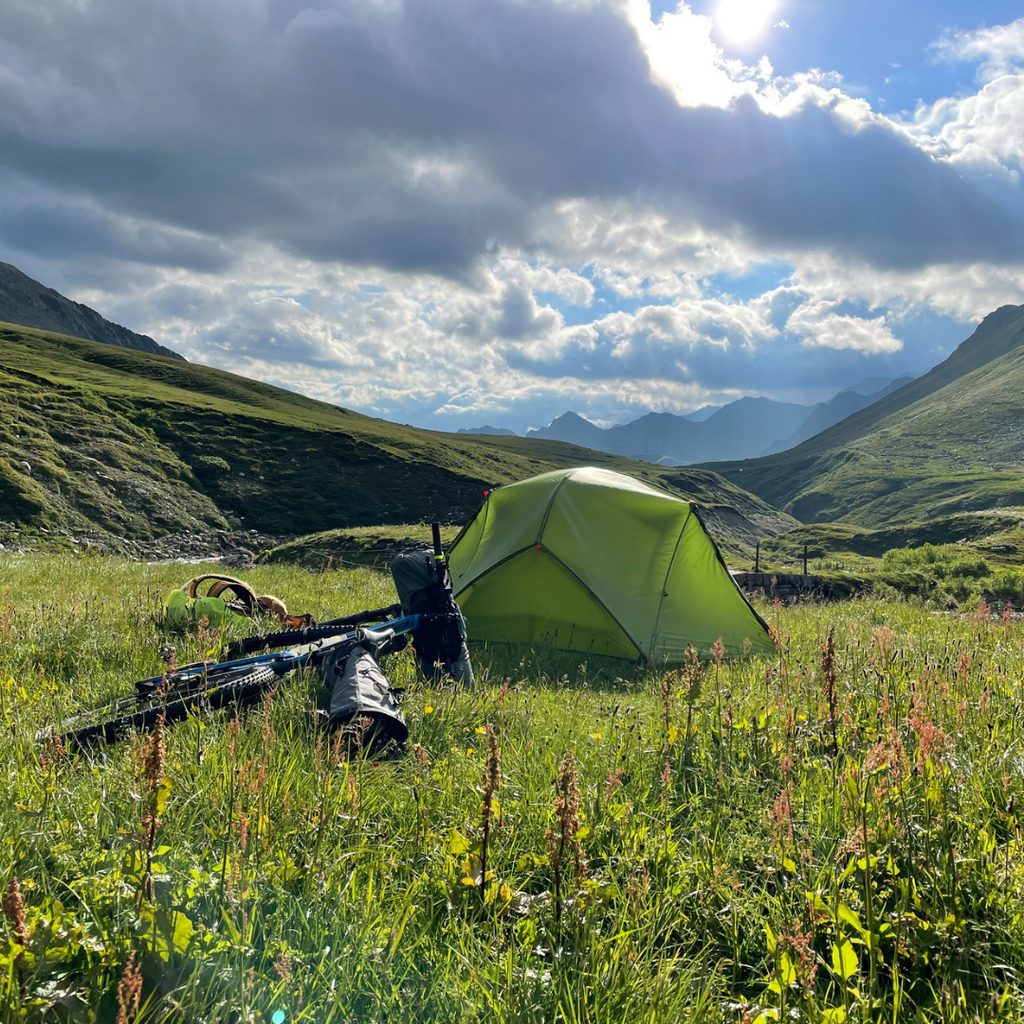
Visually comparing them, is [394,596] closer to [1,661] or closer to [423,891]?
[1,661]

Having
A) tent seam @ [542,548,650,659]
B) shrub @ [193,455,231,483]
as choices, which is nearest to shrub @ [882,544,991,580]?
tent seam @ [542,548,650,659]

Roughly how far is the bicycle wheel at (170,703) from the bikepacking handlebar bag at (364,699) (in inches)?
22.4

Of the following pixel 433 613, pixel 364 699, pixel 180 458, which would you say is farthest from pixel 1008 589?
pixel 180 458

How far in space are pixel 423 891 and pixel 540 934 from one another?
1.87 feet

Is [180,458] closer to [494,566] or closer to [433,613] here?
[494,566]

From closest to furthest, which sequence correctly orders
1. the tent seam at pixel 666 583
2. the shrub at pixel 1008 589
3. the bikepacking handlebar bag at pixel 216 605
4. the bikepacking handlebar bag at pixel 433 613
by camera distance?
the bikepacking handlebar bag at pixel 433 613 → the bikepacking handlebar bag at pixel 216 605 → the tent seam at pixel 666 583 → the shrub at pixel 1008 589

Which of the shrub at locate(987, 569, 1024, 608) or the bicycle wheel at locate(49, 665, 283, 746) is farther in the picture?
the shrub at locate(987, 569, 1024, 608)

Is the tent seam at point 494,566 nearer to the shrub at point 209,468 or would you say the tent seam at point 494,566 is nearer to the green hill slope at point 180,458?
the green hill slope at point 180,458

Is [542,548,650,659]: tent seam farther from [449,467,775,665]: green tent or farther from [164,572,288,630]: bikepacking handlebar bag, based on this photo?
[164,572,288,630]: bikepacking handlebar bag

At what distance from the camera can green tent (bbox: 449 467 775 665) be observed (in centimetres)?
989

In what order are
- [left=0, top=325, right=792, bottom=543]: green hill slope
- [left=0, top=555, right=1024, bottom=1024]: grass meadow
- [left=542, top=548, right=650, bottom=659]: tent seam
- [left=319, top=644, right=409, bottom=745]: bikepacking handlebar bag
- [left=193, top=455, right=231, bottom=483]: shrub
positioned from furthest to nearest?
[left=193, top=455, right=231, bottom=483]: shrub → [left=0, top=325, right=792, bottom=543]: green hill slope → [left=542, top=548, right=650, bottom=659]: tent seam → [left=319, top=644, right=409, bottom=745]: bikepacking handlebar bag → [left=0, top=555, right=1024, bottom=1024]: grass meadow

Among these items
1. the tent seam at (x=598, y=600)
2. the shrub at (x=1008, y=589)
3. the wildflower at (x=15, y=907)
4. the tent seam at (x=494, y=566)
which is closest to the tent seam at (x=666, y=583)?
the tent seam at (x=598, y=600)

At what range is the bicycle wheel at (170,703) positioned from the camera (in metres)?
4.05

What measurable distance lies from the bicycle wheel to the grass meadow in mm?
144
